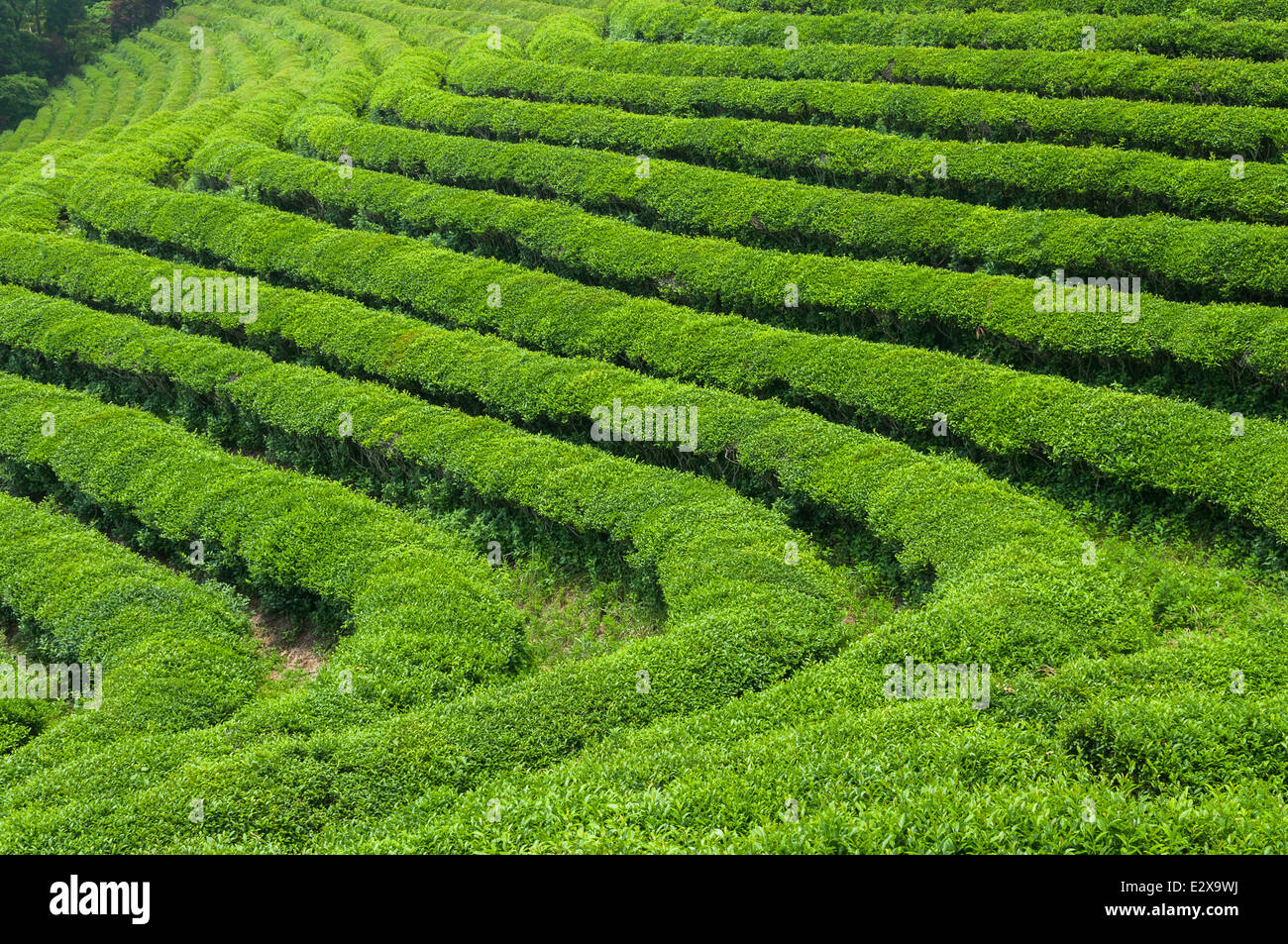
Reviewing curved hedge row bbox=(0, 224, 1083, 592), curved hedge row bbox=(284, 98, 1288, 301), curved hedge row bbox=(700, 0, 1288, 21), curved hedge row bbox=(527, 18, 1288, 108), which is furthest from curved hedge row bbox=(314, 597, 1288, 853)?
curved hedge row bbox=(700, 0, 1288, 21)

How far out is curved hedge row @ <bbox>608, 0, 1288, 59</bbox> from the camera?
3197cm

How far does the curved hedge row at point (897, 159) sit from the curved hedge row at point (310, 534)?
60.5ft

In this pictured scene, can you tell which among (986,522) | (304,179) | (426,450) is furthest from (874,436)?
(304,179)

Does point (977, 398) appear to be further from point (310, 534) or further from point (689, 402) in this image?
point (310, 534)

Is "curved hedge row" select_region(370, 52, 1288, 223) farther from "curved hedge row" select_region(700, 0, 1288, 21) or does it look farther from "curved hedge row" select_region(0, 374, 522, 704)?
"curved hedge row" select_region(0, 374, 522, 704)

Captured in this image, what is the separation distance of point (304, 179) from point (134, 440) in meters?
18.3

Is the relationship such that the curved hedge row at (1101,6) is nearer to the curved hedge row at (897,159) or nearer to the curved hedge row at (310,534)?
the curved hedge row at (897,159)

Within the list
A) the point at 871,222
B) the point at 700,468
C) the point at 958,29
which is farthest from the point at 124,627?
the point at 958,29

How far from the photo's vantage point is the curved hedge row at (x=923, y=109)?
90.1 ft

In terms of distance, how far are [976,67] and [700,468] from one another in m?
22.4

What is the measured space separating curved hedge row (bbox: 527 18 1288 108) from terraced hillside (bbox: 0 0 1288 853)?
185mm

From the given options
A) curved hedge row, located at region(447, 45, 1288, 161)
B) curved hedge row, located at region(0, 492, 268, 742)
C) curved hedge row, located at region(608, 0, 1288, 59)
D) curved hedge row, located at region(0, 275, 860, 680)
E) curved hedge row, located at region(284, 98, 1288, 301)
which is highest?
curved hedge row, located at region(608, 0, 1288, 59)

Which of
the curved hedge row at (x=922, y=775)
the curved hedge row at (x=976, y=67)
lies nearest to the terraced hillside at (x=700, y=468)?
the curved hedge row at (x=922, y=775)
